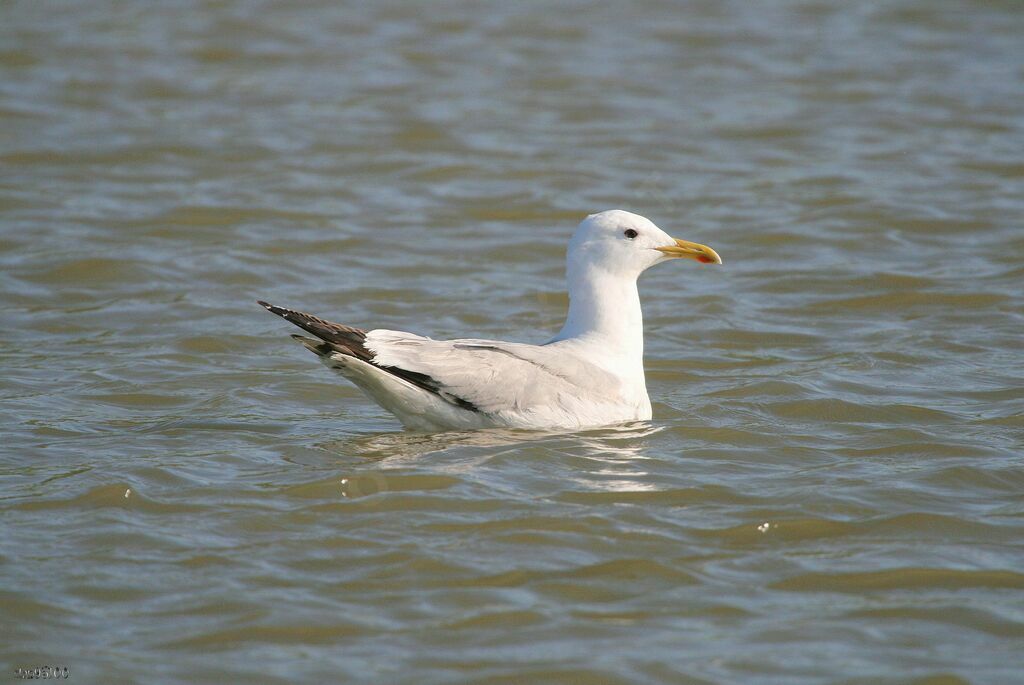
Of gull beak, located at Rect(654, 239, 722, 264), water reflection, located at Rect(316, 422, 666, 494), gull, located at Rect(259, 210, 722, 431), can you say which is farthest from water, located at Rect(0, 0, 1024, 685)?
gull beak, located at Rect(654, 239, 722, 264)

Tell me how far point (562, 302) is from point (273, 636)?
551 cm

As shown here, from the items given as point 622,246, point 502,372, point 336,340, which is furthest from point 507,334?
point 336,340

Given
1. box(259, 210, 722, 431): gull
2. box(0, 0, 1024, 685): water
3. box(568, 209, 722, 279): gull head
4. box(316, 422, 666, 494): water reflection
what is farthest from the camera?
box(568, 209, 722, 279): gull head

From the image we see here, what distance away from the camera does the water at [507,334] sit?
5.11 metres

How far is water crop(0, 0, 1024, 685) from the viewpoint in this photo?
5109mm

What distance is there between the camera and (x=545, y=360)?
23.2 feet

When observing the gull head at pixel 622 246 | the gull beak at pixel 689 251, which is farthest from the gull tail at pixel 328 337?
the gull beak at pixel 689 251

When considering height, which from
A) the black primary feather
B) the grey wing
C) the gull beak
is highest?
the gull beak

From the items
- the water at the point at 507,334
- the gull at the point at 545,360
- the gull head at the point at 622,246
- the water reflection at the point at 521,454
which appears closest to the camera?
the water at the point at 507,334

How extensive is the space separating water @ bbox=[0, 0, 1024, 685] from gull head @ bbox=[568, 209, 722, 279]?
2.71 ft

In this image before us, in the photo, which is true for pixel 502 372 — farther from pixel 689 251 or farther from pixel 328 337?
pixel 689 251

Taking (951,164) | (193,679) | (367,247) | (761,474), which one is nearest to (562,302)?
(367,247)

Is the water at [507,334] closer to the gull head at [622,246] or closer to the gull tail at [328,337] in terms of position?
the gull tail at [328,337]

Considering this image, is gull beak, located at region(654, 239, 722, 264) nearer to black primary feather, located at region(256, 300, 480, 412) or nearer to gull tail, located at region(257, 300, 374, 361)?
black primary feather, located at region(256, 300, 480, 412)
